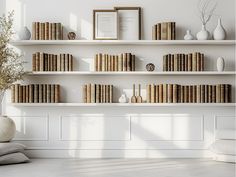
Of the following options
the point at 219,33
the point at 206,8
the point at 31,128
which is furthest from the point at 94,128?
the point at 206,8

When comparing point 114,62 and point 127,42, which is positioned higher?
point 127,42

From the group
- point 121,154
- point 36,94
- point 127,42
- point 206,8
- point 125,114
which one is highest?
point 206,8

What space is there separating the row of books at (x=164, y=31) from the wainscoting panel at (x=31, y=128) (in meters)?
1.86

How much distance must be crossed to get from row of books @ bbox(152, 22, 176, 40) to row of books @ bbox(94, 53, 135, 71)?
0.43 meters

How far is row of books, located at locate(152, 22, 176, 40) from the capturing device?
581cm

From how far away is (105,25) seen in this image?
5.91 meters

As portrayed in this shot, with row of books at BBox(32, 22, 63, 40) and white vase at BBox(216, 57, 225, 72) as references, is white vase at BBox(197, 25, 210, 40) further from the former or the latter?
row of books at BBox(32, 22, 63, 40)

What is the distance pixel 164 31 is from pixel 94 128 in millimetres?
1587

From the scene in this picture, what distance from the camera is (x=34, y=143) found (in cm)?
602

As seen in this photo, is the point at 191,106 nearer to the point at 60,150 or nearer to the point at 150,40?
the point at 150,40

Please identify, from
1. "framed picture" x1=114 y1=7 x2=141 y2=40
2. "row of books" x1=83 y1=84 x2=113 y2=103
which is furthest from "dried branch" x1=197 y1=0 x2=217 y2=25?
"row of books" x1=83 y1=84 x2=113 y2=103

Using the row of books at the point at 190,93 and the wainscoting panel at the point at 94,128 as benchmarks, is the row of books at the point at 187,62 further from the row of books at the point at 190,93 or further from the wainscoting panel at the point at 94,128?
the wainscoting panel at the point at 94,128

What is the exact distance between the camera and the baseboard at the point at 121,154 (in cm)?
598

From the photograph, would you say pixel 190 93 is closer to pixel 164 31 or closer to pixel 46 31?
pixel 164 31
